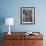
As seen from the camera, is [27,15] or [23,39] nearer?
[23,39]

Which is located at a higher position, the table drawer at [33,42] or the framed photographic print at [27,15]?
the framed photographic print at [27,15]

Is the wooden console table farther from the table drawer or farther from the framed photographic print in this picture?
the framed photographic print

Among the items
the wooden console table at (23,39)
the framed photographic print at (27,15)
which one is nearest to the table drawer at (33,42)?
the wooden console table at (23,39)

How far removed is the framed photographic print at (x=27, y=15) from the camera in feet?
14.8

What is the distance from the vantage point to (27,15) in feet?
15.0

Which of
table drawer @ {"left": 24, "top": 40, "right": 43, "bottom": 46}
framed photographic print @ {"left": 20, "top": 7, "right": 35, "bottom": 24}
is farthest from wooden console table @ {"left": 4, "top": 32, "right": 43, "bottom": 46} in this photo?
framed photographic print @ {"left": 20, "top": 7, "right": 35, "bottom": 24}

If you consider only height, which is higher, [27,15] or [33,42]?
[27,15]

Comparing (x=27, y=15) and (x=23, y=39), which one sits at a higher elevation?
(x=27, y=15)

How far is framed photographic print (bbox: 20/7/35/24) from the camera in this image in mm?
4523

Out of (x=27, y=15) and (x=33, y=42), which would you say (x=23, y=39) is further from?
(x=27, y=15)

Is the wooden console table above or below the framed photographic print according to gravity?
below

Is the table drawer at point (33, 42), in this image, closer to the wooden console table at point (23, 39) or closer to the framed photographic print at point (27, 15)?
the wooden console table at point (23, 39)

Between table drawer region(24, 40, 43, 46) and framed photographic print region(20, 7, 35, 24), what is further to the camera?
framed photographic print region(20, 7, 35, 24)

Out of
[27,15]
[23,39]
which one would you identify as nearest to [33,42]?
[23,39]
